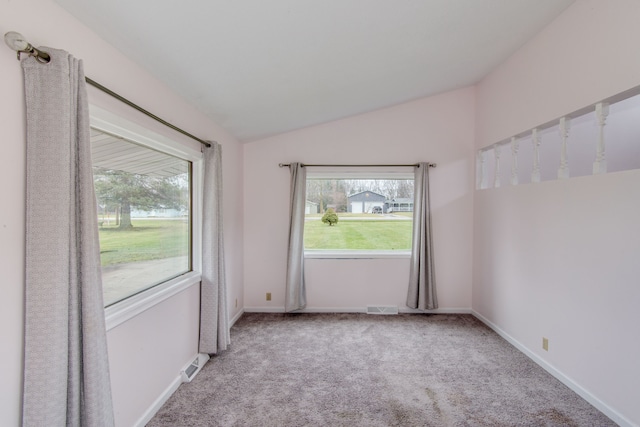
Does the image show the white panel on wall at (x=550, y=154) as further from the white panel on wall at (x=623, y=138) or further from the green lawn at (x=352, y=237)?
the green lawn at (x=352, y=237)

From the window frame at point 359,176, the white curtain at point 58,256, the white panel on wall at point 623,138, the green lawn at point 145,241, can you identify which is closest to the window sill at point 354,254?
the window frame at point 359,176

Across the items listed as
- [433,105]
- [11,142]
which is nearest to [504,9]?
[433,105]

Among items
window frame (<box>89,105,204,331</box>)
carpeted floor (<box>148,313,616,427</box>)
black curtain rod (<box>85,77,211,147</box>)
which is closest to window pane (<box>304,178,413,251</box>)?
carpeted floor (<box>148,313,616,427</box>)

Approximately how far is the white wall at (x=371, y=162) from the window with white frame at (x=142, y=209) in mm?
1443

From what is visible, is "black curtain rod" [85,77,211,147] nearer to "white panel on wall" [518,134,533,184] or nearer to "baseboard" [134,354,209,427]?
"baseboard" [134,354,209,427]

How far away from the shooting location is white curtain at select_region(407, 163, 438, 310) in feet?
13.2

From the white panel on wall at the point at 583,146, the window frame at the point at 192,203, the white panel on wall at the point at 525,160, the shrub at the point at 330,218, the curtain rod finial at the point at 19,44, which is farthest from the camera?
the shrub at the point at 330,218

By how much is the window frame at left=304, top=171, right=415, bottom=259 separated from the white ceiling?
930 mm

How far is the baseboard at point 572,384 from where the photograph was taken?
2.05 metres

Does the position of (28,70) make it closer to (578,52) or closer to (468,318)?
(578,52)

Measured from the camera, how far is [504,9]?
226 centimetres

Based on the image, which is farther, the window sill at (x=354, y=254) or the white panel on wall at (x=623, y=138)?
the window sill at (x=354, y=254)

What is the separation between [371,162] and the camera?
4.19 metres

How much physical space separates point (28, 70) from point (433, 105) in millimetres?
4046
